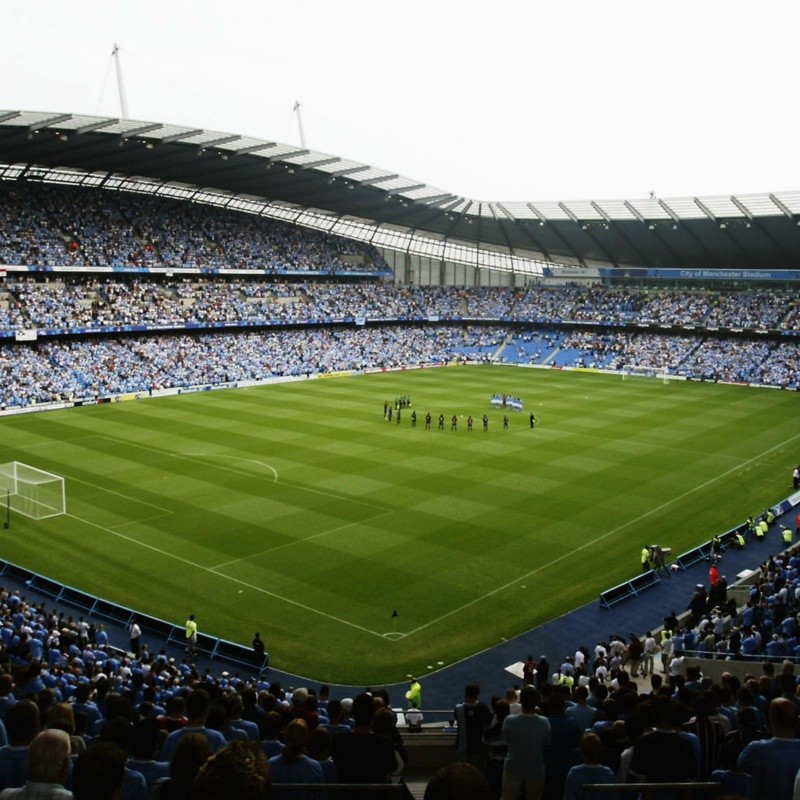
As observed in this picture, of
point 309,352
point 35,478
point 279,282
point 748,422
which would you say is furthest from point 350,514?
point 279,282

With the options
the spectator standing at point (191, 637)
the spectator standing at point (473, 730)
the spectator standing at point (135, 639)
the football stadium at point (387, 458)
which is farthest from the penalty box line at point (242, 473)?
the spectator standing at point (473, 730)

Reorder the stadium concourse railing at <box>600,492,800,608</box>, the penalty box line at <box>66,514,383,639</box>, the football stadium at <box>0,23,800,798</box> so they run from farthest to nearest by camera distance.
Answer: the stadium concourse railing at <box>600,492,800,608</box> → the penalty box line at <box>66,514,383,639</box> → the football stadium at <box>0,23,800,798</box>

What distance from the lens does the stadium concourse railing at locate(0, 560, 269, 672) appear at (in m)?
19.1

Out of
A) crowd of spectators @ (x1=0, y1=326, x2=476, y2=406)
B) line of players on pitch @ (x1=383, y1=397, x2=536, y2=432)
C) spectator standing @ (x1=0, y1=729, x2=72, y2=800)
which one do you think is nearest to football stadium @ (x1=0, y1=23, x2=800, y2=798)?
crowd of spectators @ (x1=0, y1=326, x2=476, y2=406)

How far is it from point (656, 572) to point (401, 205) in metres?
62.4

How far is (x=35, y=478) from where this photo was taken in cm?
3155

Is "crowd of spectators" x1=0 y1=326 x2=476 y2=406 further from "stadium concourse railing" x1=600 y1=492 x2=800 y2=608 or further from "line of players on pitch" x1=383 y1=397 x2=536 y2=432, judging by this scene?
"stadium concourse railing" x1=600 y1=492 x2=800 y2=608

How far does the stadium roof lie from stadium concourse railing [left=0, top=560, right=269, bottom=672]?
36.1 meters

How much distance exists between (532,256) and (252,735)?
301ft

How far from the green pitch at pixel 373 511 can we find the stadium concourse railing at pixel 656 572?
0.66 m

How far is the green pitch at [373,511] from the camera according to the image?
21.8 m

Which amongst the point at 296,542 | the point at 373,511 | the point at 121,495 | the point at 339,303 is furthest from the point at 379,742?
the point at 339,303

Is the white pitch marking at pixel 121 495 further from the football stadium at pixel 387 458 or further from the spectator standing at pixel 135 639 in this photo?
the spectator standing at pixel 135 639

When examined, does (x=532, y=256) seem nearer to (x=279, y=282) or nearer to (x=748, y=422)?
(x=279, y=282)
